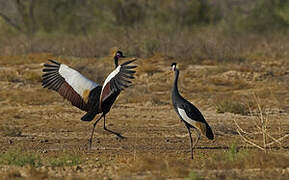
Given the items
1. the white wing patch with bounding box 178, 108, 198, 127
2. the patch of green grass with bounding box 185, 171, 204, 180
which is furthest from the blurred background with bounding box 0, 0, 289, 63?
the patch of green grass with bounding box 185, 171, 204, 180

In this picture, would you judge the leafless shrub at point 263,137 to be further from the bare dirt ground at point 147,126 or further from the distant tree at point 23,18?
the distant tree at point 23,18

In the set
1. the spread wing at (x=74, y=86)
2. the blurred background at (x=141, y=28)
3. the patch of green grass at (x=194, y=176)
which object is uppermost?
the blurred background at (x=141, y=28)

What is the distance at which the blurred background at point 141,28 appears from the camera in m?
20.6

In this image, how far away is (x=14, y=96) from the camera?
15234 millimetres

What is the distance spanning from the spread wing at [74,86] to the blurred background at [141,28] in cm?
1039

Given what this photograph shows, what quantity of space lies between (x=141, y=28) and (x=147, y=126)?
10484 millimetres

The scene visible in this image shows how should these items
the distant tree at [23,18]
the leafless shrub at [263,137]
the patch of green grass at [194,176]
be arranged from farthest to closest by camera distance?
the distant tree at [23,18] → the leafless shrub at [263,137] → the patch of green grass at [194,176]

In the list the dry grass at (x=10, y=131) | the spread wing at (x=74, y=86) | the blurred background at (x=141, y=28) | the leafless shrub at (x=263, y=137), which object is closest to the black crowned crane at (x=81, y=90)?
the spread wing at (x=74, y=86)

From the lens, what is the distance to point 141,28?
72.7 feet

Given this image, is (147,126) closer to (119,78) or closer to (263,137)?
(119,78)

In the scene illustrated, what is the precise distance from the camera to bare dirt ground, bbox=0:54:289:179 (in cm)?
713

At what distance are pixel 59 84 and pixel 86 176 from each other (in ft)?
9.05

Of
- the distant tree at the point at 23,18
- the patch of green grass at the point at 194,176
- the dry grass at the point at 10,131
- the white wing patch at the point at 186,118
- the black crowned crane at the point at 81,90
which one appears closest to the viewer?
the patch of green grass at the point at 194,176

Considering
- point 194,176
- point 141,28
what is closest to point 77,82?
point 194,176
